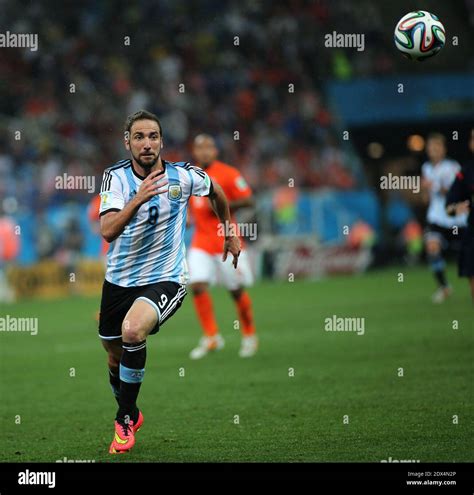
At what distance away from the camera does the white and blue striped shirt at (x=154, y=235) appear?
25.3ft

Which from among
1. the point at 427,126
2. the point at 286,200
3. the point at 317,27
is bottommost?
the point at 286,200

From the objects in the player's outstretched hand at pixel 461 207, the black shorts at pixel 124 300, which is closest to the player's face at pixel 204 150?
the player's outstretched hand at pixel 461 207

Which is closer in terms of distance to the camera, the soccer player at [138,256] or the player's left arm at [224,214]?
the soccer player at [138,256]

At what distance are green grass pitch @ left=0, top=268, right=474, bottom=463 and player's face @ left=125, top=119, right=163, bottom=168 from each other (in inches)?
83.9

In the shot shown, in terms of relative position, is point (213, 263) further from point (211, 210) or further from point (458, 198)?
point (458, 198)

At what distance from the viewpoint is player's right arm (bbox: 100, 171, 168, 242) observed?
7039mm

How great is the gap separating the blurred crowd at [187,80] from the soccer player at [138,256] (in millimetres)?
18081

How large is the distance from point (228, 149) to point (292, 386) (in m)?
18.9

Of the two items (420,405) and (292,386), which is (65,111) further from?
(420,405)

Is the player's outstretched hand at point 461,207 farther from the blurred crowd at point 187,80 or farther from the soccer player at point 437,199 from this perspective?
the blurred crowd at point 187,80

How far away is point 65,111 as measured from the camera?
27.6 meters

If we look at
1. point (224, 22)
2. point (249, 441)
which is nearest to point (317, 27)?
point (224, 22)

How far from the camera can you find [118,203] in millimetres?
7383
